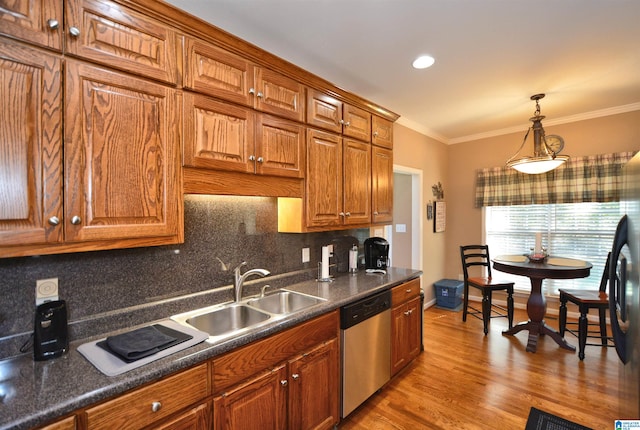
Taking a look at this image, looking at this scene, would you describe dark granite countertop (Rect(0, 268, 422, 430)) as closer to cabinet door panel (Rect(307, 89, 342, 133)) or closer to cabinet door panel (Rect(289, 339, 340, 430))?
cabinet door panel (Rect(289, 339, 340, 430))

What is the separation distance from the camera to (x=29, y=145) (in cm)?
111

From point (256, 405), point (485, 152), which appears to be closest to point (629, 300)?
point (256, 405)

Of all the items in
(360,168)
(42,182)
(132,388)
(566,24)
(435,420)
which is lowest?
(435,420)

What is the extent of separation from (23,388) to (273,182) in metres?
1.44

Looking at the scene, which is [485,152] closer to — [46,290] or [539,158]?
[539,158]

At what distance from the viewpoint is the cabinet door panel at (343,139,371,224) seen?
2.55m

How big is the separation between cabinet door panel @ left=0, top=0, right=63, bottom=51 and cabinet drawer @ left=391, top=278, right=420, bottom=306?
2490 mm

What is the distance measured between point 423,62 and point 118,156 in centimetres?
222

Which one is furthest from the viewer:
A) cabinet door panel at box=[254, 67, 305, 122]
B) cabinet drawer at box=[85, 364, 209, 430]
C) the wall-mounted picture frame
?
the wall-mounted picture frame

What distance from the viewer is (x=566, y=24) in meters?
1.91

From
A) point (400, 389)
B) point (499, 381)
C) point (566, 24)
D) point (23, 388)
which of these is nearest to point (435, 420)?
point (400, 389)

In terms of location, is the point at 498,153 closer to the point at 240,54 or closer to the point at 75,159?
the point at 240,54

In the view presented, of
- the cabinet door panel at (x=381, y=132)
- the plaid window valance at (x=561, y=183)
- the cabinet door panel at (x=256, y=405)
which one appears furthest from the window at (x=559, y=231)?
the cabinet door panel at (x=256, y=405)

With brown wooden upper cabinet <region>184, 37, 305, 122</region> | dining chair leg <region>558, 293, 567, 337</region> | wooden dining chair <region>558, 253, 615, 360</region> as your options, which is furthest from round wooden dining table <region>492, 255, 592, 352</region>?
brown wooden upper cabinet <region>184, 37, 305, 122</region>
